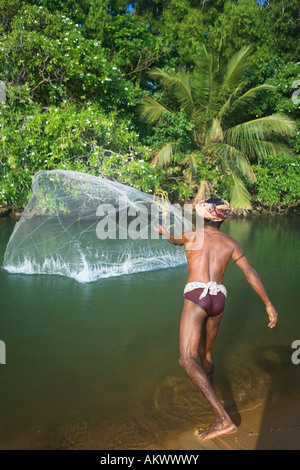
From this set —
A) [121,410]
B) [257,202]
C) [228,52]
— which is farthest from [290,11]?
[121,410]

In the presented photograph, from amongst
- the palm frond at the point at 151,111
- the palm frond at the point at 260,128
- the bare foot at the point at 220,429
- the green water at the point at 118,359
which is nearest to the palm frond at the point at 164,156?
the palm frond at the point at 151,111

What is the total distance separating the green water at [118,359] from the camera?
3109mm

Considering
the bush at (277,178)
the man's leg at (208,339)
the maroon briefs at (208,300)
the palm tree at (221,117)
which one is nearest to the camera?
the maroon briefs at (208,300)

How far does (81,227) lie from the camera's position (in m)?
7.23

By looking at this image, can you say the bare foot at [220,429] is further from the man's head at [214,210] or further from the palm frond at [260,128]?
the palm frond at [260,128]

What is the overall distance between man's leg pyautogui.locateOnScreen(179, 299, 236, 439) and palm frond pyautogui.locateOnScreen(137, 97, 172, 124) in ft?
40.8

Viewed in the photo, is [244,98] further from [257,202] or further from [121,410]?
[121,410]

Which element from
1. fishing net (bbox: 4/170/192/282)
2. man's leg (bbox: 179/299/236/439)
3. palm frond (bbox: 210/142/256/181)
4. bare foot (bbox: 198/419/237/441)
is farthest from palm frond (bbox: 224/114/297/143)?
bare foot (bbox: 198/419/237/441)

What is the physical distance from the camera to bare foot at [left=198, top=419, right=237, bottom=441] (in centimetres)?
275

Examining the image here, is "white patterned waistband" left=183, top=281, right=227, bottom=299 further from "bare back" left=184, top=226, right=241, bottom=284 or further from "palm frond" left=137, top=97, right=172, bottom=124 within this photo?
"palm frond" left=137, top=97, right=172, bottom=124

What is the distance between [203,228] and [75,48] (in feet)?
30.8

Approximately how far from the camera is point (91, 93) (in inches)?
479

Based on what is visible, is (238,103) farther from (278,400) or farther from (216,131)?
(278,400)

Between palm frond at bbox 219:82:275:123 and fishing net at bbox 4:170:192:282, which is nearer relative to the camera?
fishing net at bbox 4:170:192:282
